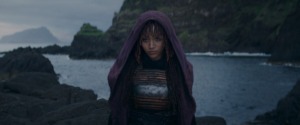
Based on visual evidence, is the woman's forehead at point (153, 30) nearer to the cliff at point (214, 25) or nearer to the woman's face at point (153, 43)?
the woman's face at point (153, 43)

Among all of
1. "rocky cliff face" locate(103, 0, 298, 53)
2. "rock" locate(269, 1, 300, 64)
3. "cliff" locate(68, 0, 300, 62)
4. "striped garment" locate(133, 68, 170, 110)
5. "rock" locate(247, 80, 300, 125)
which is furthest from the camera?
"rocky cliff face" locate(103, 0, 298, 53)

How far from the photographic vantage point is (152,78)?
14.8 ft

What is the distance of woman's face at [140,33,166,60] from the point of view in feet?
14.8

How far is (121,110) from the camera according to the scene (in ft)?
15.0

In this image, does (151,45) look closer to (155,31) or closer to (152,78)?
(155,31)

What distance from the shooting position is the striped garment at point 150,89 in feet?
14.7

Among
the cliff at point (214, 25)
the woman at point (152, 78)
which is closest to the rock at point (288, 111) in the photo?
the woman at point (152, 78)

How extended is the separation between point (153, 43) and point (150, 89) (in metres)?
0.40

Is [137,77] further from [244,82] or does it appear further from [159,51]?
[244,82]

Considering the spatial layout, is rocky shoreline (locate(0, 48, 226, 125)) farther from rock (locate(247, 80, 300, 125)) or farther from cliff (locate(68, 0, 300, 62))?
cliff (locate(68, 0, 300, 62))

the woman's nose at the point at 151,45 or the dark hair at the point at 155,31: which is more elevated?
the dark hair at the point at 155,31

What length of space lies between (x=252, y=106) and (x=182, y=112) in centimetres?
2826

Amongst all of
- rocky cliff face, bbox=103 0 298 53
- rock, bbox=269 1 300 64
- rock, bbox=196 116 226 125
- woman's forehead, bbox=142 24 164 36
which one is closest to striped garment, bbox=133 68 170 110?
woman's forehead, bbox=142 24 164 36

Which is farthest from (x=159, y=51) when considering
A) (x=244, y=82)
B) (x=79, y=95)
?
(x=244, y=82)
